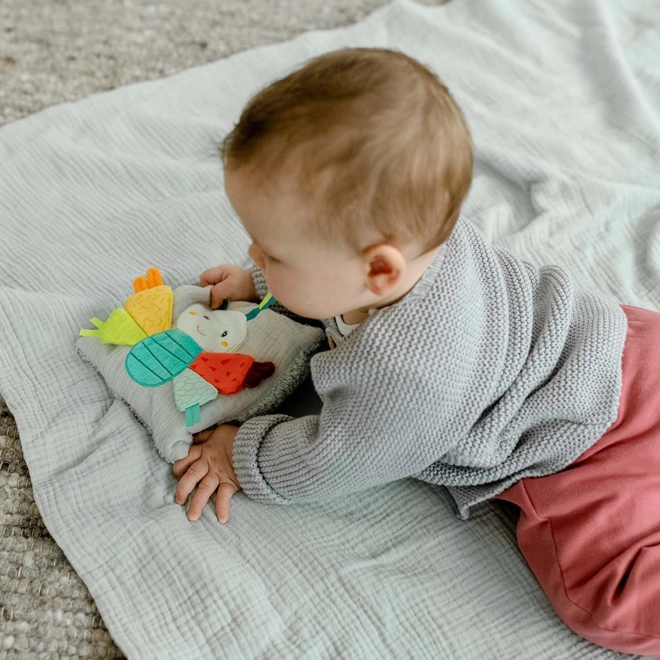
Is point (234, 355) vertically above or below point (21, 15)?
below

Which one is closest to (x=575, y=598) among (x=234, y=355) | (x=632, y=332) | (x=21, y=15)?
(x=632, y=332)

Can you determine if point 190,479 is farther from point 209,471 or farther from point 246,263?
point 246,263

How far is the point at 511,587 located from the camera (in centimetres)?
79

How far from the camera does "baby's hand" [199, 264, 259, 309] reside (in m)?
0.95

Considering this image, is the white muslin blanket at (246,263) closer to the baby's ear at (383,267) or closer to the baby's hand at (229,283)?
the baby's hand at (229,283)

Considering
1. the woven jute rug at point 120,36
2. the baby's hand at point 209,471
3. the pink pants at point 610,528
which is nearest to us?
the pink pants at point 610,528

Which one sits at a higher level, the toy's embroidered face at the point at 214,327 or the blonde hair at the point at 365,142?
the blonde hair at the point at 365,142

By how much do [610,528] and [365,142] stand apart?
0.45 m

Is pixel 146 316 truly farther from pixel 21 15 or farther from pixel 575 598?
pixel 21 15

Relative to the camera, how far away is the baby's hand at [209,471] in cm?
81

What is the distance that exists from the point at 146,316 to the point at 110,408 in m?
0.12

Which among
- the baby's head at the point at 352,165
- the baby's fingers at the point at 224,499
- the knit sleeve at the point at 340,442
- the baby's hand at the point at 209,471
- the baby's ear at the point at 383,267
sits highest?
the baby's head at the point at 352,165

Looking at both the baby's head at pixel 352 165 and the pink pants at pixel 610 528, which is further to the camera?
the pink pants at pixel 610 528

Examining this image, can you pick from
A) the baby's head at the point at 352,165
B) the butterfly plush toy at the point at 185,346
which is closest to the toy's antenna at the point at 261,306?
the butterfly plush toy at the point at 185,346
